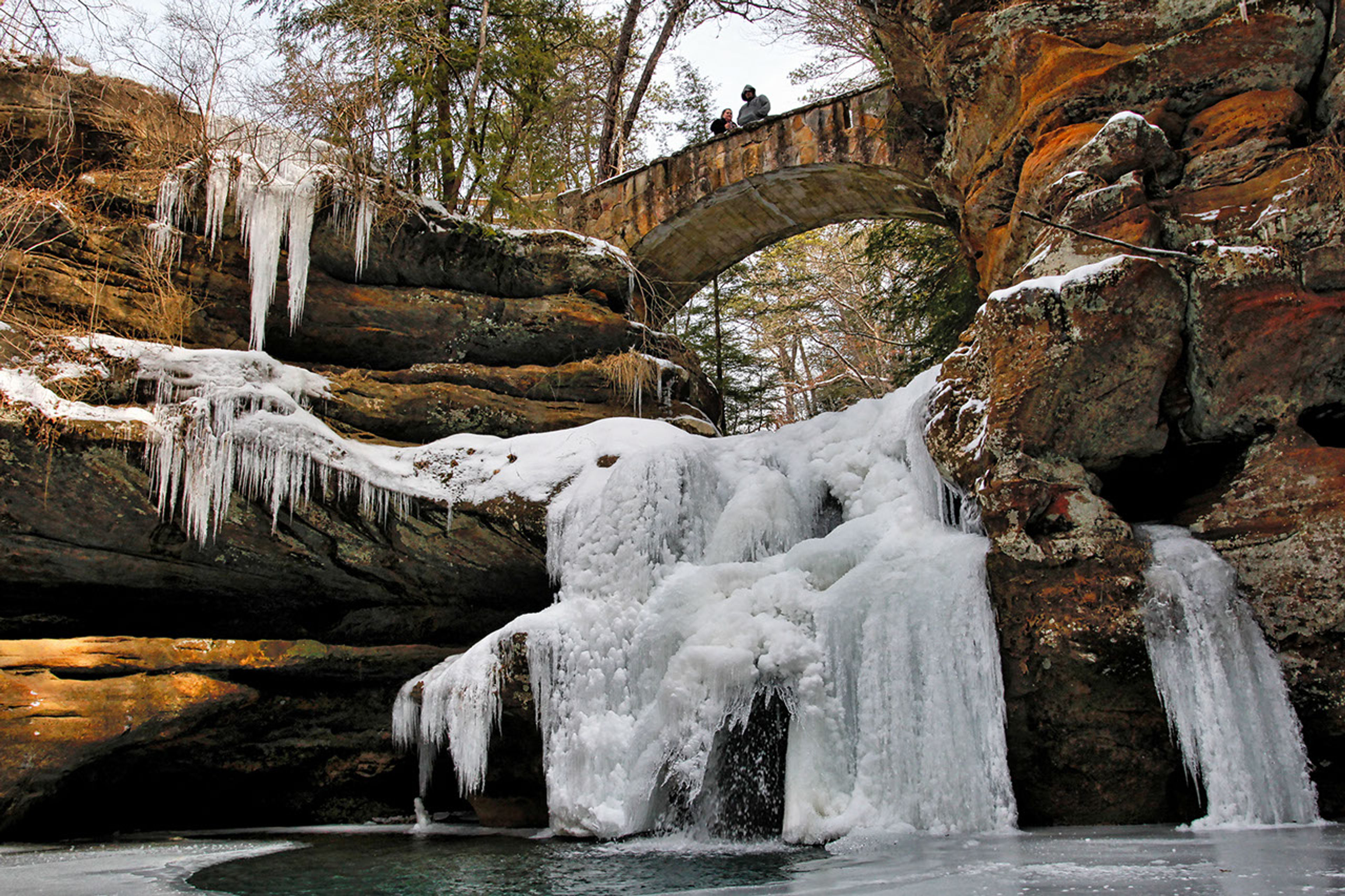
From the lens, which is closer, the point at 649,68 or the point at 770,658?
the point at 770,658

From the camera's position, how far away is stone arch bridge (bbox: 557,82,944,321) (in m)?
9.72

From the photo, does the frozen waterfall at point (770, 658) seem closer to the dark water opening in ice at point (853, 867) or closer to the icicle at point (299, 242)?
the dark water opening in ice at point (853, 867)

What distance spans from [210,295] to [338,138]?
215 centimetres

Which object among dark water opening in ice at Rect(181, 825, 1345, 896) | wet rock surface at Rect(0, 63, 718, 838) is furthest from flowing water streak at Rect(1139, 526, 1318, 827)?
wet rock surface at Rect(0, 63, 718, 838)

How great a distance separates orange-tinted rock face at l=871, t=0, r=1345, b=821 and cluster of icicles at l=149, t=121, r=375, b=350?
5.80 m

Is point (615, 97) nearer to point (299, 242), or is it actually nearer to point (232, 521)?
point (299, 242)

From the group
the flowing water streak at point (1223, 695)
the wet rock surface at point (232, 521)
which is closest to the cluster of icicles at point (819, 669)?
the flowing water streak at point (1223, 695)

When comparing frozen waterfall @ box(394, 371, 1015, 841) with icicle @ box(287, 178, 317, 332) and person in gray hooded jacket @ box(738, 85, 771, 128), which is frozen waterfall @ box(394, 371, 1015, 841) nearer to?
icicle @ box(287, 178, 317, 332)

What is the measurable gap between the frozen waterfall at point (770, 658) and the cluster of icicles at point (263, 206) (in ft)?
12.0

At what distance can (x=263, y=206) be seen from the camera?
26.6 ft

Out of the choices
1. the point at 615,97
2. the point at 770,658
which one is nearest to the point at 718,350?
the point at 615,97

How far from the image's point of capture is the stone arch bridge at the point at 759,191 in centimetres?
972

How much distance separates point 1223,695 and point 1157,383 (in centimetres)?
183

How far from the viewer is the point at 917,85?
867 centimetres
